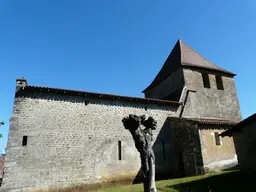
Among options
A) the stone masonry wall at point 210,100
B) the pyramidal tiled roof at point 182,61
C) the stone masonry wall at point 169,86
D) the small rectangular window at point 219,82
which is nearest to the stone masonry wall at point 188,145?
the stone masonry wall at point 210,100

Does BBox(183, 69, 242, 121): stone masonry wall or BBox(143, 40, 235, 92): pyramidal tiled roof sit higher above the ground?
BBox(143, 40, 235, 92): pyramidal tiled roof

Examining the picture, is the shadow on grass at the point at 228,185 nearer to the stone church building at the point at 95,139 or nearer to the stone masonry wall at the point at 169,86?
the stone church building at the point at 95,139

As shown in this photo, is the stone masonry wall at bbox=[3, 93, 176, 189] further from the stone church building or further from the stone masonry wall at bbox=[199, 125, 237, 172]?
the stone masonry wall at bbox=[199, 125, 237, 172]

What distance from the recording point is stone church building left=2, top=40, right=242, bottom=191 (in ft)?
33.3

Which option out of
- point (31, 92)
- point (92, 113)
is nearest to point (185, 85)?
point (92, 113)

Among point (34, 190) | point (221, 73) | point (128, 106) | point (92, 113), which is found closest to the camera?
point (34, 190)

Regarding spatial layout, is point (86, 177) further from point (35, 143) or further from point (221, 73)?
point (221, 73)

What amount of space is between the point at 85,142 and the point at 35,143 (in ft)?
8.80

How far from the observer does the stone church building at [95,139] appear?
10.1 m

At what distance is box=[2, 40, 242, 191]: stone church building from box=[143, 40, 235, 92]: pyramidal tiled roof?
7.98ft

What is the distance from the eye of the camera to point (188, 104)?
50.4ft

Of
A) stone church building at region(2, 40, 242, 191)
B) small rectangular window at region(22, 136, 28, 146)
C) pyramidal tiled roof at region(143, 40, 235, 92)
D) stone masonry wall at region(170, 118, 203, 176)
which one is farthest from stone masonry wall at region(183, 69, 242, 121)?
small rectangular window at region(22, 136, 28, 146)

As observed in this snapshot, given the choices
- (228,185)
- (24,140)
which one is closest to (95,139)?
(24,140)

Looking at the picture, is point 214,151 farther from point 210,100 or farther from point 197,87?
point 197,87
